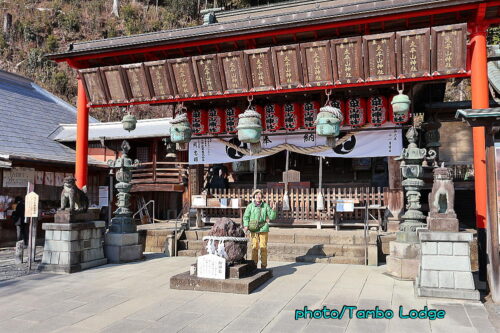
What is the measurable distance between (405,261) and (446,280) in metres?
1.57

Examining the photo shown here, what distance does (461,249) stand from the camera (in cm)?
659

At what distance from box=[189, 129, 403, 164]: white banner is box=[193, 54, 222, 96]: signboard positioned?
9.06ft

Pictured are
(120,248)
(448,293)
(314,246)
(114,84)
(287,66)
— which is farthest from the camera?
(114,84)

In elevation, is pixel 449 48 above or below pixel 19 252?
above

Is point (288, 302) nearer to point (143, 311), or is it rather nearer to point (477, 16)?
point (143, 311)

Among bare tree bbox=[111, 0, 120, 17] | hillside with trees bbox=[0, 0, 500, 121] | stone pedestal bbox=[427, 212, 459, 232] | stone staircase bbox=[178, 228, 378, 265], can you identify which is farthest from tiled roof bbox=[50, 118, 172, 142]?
bare tree bbox=[111, 0, 120, 17]

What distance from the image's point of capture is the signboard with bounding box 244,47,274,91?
1113 centimetres

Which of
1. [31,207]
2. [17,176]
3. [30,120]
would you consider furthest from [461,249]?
[30,120]

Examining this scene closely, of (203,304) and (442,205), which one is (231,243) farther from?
(442,205)

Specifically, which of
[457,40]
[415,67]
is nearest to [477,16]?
[457,40]

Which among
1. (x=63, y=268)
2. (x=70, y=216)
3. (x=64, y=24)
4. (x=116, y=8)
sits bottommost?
(x=63, y=268)

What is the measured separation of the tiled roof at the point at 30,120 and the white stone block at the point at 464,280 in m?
15.3

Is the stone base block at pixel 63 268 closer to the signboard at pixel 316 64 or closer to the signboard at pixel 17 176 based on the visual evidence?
the signboard at pixel 17 176

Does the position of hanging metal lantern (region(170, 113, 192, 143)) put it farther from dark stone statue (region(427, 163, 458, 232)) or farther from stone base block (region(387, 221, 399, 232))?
stone base block (region(387, 221, 399, 232))
